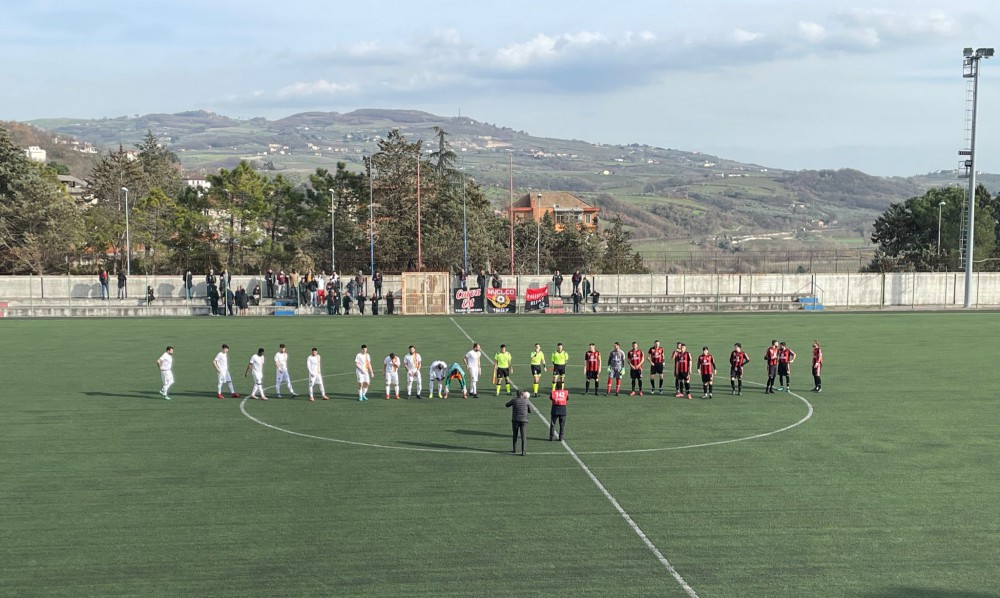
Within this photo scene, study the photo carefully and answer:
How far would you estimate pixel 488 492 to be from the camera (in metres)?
17.2

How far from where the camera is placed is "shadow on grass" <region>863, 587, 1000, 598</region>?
489 inches

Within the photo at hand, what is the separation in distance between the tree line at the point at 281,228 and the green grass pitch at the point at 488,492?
1669 inches

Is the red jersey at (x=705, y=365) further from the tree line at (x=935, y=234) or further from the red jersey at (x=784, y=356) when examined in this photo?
the tree line at (x=935, y=234)

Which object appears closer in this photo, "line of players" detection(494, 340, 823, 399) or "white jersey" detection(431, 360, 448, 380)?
"line of players" detection(494, 340, 823, 399)

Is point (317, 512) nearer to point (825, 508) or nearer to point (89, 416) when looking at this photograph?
point (825, 508)

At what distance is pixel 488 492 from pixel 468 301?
3953cm

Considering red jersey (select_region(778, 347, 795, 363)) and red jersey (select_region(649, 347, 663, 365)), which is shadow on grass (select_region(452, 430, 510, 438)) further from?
red jersey (select_region(778, 347, 795, 363))

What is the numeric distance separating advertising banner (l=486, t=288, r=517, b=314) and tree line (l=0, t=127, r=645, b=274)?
14.5 metres

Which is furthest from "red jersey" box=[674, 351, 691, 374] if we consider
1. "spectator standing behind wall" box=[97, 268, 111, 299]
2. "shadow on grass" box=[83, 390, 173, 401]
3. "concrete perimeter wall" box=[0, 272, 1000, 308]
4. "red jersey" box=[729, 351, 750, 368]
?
"spectator standing behind wall" box=[97, 268, 111, 299]

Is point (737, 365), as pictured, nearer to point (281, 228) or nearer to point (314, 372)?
point (314, 372)

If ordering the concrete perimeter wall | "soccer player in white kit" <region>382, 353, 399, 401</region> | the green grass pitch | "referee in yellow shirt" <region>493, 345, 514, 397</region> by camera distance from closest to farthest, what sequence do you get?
the green grass pitch < "soccer player in white kit" <region>382, 353, 399, 401</region> < "referee in yellow shirt" <region>493, 345, 514, 397</region> < the concrete perimeter wall

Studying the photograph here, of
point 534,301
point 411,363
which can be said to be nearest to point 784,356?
point 411,363

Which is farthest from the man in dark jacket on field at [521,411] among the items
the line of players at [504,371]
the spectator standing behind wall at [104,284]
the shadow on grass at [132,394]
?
the spectator standing behind wall at [104,284]

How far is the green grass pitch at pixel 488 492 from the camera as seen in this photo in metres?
13.2
